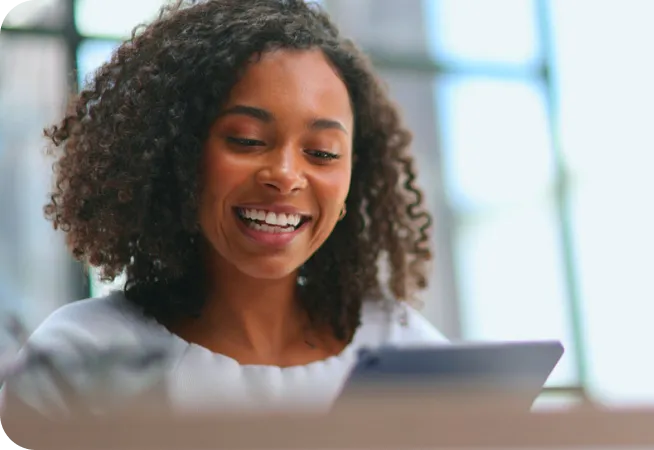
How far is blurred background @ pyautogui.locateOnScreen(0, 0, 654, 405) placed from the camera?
3.72 metres

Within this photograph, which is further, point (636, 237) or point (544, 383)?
point (636, 237)

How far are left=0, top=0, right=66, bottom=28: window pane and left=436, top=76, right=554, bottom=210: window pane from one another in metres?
1.64

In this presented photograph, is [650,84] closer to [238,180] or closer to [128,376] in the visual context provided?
[238,180]

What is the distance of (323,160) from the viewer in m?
1.32

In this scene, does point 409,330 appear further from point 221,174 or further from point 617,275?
point 617,275

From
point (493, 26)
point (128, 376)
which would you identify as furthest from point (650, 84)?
point (128, 376)

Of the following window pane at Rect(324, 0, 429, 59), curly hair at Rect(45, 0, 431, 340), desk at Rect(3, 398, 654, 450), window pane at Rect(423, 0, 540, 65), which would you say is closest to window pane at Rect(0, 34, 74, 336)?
window pane at Rect(324, 0, 429, 59)

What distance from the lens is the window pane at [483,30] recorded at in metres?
3.80

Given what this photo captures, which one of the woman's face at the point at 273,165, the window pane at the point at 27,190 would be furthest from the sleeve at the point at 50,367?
the window pane at the point at 27,190

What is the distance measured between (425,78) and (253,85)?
256 centimetres

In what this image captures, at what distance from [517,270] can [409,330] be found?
8.23ft

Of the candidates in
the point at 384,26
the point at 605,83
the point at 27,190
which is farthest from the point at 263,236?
the point at 605,83

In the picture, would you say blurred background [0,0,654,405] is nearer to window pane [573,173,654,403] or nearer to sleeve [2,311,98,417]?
window pane [573,173,654,403]

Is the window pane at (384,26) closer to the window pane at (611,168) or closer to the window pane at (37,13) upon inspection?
the window pane at (611,168)
